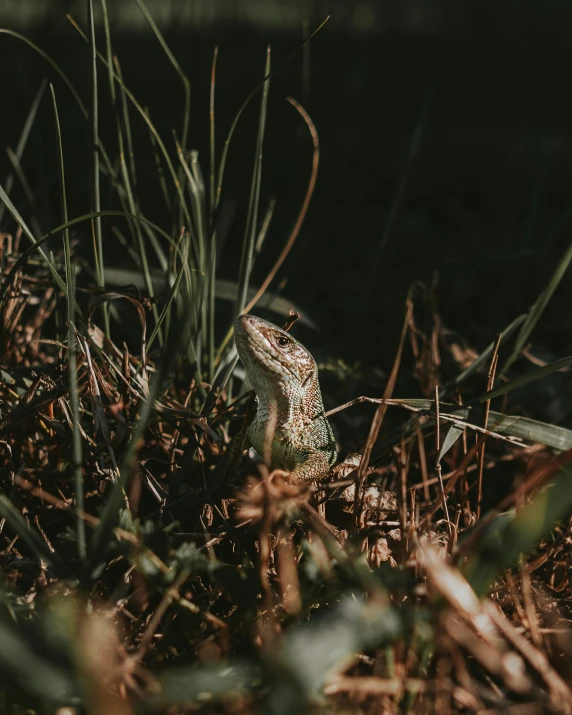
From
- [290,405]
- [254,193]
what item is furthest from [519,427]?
[254,193]

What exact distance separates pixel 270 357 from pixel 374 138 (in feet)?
11.6

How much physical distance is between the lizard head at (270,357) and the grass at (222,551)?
153mm

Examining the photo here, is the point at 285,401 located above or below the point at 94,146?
below

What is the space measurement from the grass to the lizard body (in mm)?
115

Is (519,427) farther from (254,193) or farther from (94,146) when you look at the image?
(94,146)

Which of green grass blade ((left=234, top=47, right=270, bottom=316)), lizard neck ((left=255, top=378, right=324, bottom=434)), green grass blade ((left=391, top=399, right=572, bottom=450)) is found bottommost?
lizard neck ((left=255, top=378, right=324, bottom=434))

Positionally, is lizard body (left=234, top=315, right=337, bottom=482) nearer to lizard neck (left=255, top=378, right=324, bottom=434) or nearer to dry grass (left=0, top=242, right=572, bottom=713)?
lizard neck (left=255, top=378, right=324, bottom=434)

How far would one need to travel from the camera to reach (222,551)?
6.21ft

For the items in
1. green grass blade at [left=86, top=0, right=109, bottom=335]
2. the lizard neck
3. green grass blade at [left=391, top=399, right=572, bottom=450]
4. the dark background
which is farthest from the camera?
the dark background

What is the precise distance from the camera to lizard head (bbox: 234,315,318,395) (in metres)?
2.15

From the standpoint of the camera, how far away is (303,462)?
2.15m

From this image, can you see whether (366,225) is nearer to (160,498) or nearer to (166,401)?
(166,401)

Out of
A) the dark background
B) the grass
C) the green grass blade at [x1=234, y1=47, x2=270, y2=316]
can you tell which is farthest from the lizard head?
the dark background

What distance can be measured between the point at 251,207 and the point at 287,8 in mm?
4831
